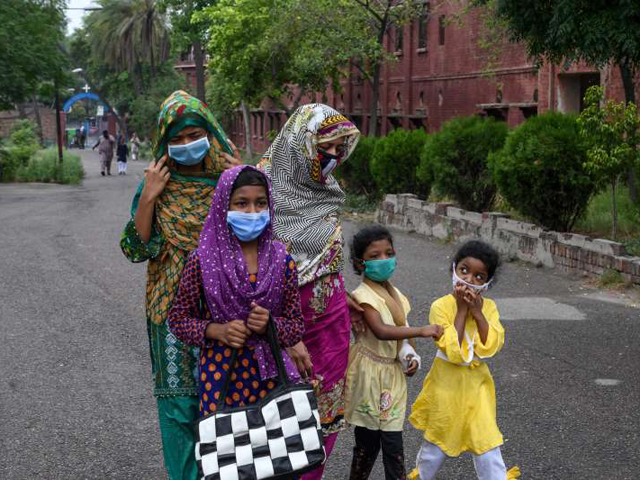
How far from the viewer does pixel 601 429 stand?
5.96 m

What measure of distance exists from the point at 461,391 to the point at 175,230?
5.01ft

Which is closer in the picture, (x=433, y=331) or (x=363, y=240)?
(x=433, y=331)

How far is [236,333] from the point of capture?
3705 mm

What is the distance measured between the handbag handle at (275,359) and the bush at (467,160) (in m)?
12.0

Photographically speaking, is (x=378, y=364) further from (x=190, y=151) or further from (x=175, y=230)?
(x=190, y=151)

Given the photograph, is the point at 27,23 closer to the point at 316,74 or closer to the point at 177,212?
the point at 316,74

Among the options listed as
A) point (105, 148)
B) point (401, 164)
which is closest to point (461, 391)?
point (401, 164)

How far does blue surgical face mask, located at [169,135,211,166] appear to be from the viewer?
13.6 ft

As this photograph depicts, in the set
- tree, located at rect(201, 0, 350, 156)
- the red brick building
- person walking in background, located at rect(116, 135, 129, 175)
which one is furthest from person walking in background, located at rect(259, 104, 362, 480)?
person walking in background, located at rect(116, 135, 129, 175)

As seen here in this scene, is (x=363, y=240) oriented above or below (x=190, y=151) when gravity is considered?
below

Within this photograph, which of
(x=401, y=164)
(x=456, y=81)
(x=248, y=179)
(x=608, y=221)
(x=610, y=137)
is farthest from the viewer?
(x=456, y=81)

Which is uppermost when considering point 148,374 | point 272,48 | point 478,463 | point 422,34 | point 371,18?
point 422,34

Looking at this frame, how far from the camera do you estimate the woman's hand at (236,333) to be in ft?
12.2

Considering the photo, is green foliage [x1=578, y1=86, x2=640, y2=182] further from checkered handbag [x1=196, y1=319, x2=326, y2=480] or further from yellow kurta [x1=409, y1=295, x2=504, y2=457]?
checkered handbag [x1=196, y1=319, x2=326, y2=480]
